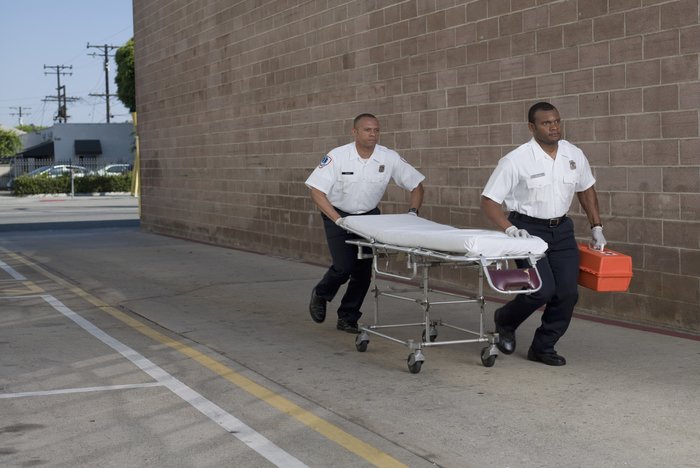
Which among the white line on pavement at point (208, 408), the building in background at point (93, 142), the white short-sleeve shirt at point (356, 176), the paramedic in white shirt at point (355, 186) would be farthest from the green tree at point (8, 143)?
the white short-sleeve shirt at point (356, 176)

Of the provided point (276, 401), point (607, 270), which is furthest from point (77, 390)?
point (607, 270)

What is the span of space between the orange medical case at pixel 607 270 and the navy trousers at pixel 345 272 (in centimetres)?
227

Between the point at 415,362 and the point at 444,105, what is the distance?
5.68 m

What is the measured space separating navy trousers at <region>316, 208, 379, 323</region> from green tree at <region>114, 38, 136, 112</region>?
5832cm

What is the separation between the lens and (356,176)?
9.33 m

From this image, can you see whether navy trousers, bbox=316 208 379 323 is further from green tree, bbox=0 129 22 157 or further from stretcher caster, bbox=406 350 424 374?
green tree, bbox=0 129 22 157

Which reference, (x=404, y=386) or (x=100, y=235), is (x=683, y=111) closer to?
(x=404, y=386)

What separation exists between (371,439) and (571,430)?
1157 mm

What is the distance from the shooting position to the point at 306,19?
16.5m

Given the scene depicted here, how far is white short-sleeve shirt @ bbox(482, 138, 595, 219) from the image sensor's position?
312 inches

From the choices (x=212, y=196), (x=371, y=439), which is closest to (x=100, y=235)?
(x=212, y=196)

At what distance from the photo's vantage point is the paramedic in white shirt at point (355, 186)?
9.22 m

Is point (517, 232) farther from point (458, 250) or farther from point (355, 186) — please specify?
point (355, 186)

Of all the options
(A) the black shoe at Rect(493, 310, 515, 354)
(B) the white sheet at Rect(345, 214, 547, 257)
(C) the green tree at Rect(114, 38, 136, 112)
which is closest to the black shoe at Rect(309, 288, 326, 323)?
(B) the white sheet at Rect(345, 214, 547, 257)
